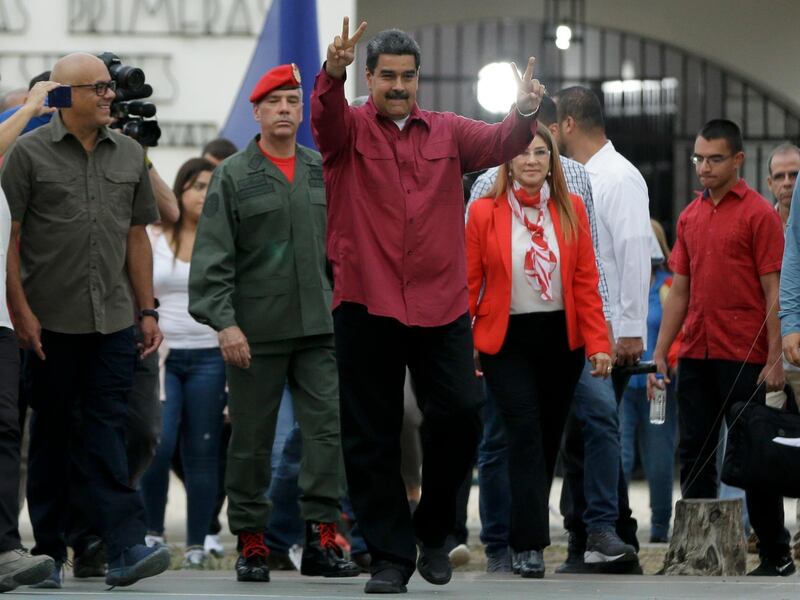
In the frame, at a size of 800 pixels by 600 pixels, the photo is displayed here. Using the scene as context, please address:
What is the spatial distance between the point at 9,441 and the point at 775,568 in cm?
328

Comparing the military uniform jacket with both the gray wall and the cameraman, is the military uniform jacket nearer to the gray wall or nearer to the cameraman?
the cameraman

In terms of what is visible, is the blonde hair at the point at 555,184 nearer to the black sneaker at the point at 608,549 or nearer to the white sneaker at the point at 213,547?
the black sneaker at the point at 608,549

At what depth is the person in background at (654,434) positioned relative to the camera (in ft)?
35.3

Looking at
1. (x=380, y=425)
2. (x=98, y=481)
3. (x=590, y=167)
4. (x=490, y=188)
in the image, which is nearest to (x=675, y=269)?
(x=590, y=167)

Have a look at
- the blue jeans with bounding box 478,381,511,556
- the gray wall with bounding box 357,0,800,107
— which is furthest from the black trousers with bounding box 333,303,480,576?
the gray wall with bounding box 357,0,800,107

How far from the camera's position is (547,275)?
7.50 meters

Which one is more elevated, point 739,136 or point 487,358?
point 739,136

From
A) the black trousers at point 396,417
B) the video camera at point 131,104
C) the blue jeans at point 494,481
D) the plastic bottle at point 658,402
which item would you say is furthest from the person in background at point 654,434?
the black trousers at point 396,417

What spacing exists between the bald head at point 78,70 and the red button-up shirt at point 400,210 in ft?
3.52

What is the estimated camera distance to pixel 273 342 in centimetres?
770

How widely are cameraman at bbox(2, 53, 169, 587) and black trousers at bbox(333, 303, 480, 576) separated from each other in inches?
35.8

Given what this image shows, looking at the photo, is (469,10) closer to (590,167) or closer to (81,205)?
(590,167)

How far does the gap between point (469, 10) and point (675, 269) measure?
8.98 metres

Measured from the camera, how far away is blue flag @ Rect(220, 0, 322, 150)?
34.2ft
